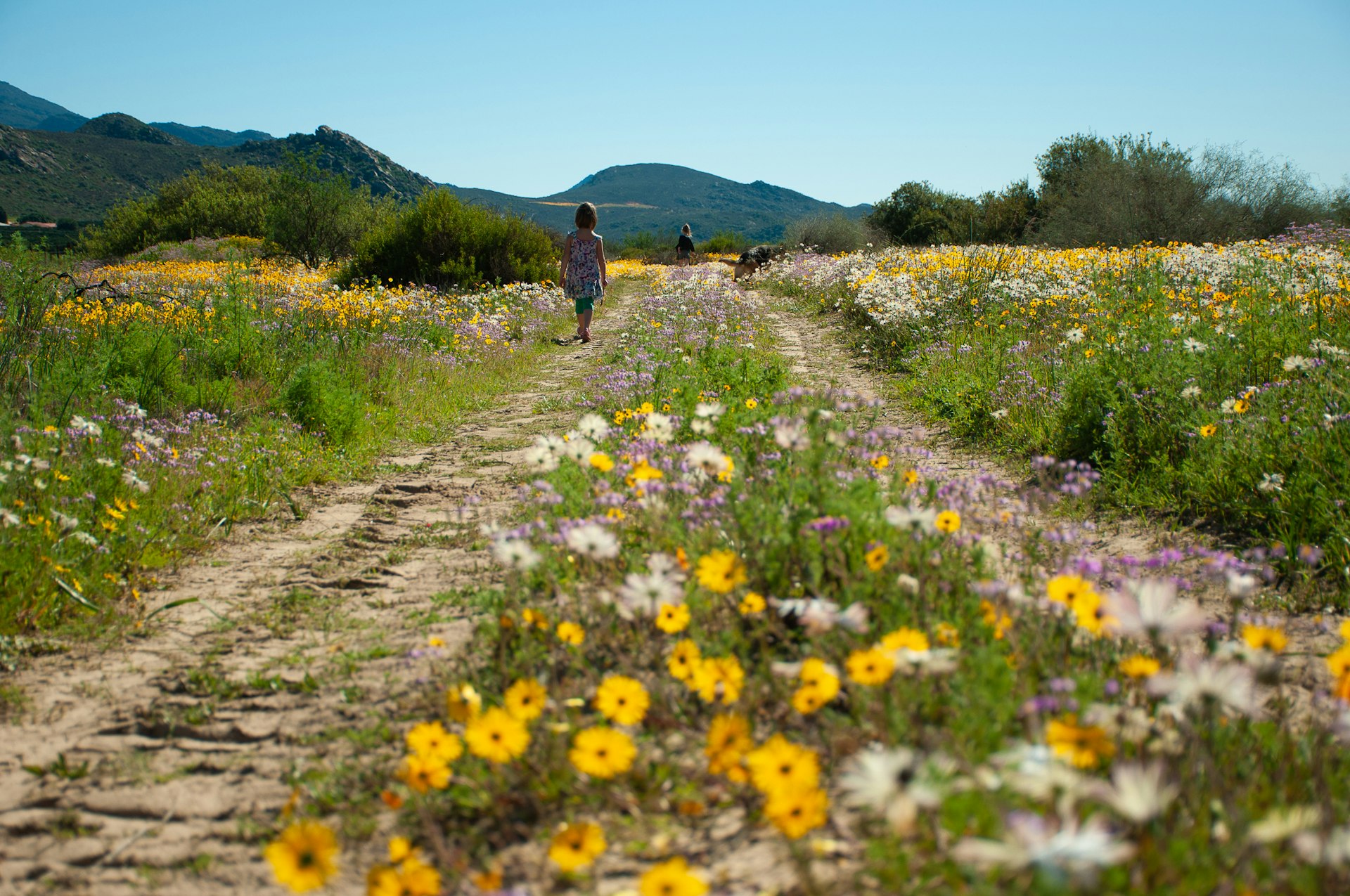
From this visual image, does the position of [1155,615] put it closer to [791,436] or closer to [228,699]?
[791,436]

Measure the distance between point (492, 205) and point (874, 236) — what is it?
77.0ft

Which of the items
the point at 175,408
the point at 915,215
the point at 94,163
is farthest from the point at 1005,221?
→ the point at 94,163

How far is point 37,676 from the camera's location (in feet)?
10.1

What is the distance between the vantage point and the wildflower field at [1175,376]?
163 inches

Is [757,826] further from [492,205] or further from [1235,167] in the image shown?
[1235,167]

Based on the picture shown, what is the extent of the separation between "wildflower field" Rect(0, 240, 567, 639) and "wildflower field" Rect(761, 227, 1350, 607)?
490cm

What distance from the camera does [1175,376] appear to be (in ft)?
17.4

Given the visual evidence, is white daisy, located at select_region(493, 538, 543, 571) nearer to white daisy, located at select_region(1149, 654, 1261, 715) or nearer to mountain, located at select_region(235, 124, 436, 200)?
white daisy, located at select_region(1149, 654, 1261, 715)

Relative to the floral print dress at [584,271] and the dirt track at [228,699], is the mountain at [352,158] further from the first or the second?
the dirt track at [228,699]

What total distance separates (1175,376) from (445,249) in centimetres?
1549

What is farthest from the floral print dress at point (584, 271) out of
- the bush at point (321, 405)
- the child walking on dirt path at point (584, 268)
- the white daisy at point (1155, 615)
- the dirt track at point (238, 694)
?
the white daisy at point (1155, 615)

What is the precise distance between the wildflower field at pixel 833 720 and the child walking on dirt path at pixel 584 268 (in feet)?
30.6

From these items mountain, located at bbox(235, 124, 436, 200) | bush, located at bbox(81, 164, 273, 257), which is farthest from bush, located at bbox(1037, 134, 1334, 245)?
mountain, located at bbox(235, 124, 436, 200)

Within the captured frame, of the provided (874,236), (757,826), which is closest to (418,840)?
(757,826)
